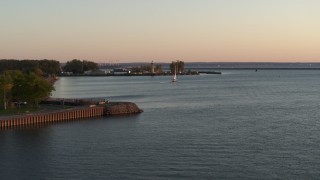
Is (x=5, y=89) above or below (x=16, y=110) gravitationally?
above

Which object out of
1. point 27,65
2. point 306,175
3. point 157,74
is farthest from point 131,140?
point 157,74

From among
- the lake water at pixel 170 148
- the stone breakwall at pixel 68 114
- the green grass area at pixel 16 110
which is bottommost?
the lake water at pixel 170 148

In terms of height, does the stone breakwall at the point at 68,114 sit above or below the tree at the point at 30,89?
below

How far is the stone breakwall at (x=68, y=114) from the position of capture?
101 ft

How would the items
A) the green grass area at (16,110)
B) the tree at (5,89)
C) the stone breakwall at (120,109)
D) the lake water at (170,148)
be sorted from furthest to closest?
the stone breakwall at (120,109) → the tree at (5,89) → the green grass area at (16,110) → the lake water at (170,148)

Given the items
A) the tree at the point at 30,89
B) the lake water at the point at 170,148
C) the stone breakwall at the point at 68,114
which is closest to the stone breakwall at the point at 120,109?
the stone breakwall at the point at 68,114

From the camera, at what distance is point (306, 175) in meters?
18.3

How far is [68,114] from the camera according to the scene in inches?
1344

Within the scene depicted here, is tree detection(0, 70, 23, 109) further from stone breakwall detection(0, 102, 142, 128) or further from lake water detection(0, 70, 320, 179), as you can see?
→ lake water detection(0, 70, 320, 179)

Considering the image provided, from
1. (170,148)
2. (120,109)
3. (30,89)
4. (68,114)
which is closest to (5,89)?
(30,89)

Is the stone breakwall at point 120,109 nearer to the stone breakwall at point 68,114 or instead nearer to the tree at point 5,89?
the stone breakwall at point 68,114

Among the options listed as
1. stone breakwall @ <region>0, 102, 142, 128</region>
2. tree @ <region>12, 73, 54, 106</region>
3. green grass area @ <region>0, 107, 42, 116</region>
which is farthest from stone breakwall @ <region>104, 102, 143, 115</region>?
green grass area @ <region>0, 107, 42, 116</region>

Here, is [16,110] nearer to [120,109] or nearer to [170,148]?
[120,109]

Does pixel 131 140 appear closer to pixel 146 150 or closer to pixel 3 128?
pixel 146 150
